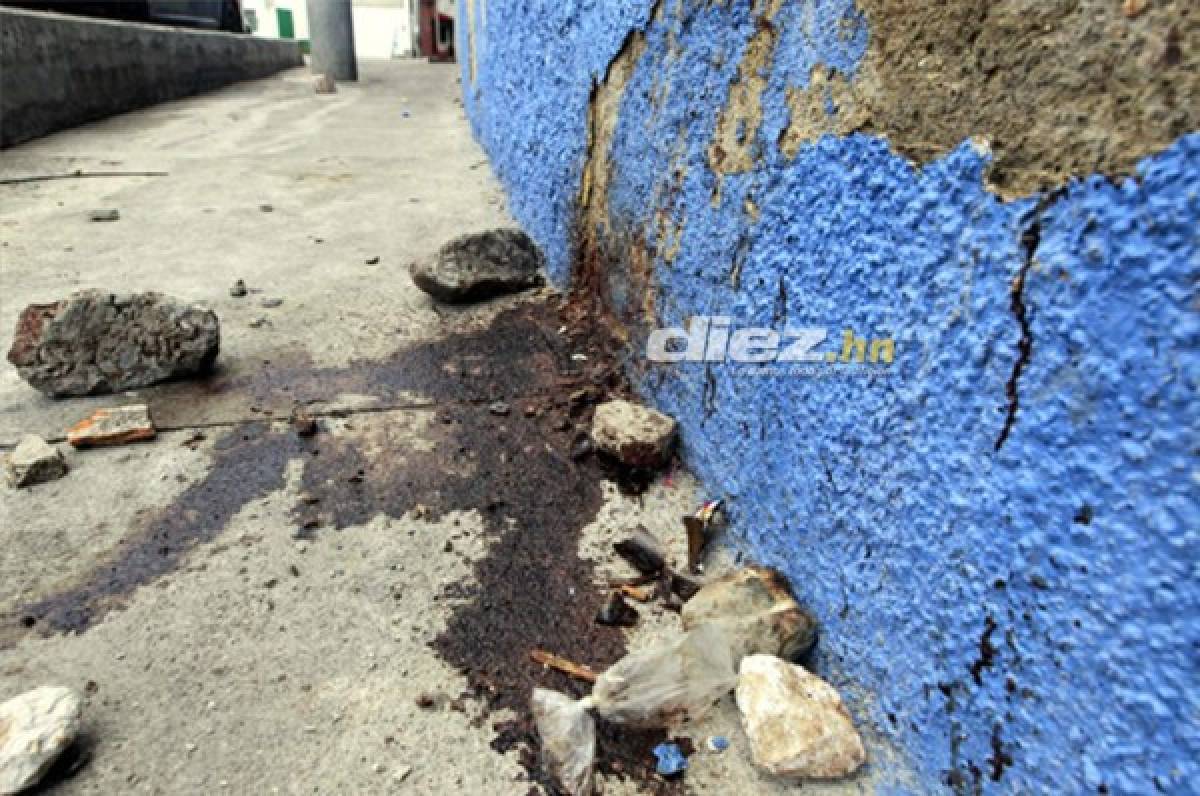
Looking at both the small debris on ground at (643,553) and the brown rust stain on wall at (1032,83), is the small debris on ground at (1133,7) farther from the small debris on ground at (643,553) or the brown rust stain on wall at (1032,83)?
the small debris on ground at (643,553)

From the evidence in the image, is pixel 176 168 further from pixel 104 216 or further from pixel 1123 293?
pixel 1123 293

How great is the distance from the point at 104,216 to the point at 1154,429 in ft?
13.6

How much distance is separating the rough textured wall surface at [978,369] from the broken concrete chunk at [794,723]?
1.4 inches

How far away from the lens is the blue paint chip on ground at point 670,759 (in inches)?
39.0

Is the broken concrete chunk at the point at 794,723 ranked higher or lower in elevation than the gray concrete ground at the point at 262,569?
higher

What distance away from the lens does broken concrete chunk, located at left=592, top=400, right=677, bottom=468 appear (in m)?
1.58

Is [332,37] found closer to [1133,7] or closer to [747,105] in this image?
[747,105]

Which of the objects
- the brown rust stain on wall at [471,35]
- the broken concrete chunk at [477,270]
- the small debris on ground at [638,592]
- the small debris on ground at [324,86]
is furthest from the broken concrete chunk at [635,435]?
the small debris on ground at [324,86]

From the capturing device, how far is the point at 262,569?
1354mm

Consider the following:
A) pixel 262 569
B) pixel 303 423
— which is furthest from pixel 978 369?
pixel 303 423

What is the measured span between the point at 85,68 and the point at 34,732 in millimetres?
6925

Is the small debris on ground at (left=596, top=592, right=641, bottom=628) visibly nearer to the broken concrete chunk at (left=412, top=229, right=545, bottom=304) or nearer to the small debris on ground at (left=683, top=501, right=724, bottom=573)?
the small debris on ground at (left=683, top=501, right=724, bottom=573)

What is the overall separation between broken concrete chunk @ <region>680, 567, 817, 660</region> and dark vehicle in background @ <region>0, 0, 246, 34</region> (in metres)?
8.50

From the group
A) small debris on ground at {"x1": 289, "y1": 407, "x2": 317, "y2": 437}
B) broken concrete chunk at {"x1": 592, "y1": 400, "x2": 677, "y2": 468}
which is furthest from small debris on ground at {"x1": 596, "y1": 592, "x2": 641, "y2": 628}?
small debris on ground at {"x1": 289, "y1": 407, "x2": 317, "y2": 437}
